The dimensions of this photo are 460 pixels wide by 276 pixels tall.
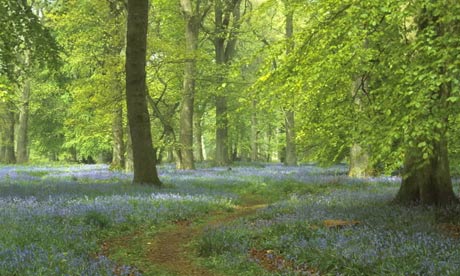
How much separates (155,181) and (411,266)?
37.3ft

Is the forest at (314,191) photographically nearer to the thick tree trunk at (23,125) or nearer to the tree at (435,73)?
the tree at (435,73)

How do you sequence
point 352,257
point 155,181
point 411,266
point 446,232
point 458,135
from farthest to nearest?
point 155,181 < point 446,232 < point 458,135 < point 352,257 < point 411,266

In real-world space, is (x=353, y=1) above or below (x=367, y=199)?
above

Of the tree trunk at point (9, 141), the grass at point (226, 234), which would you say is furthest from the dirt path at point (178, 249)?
the tree trunk at point (9, 141)

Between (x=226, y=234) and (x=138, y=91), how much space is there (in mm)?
8604

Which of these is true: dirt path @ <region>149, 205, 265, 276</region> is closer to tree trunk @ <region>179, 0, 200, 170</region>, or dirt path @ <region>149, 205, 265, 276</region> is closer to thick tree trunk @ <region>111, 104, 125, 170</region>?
tree trunk @ <region>179, 0, 200, 170</region>

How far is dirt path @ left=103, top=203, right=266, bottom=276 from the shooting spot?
23.5ft

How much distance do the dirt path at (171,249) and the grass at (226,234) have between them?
4.6 inches

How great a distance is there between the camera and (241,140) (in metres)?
53.4

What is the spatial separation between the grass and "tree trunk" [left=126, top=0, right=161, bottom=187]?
186 centimetres

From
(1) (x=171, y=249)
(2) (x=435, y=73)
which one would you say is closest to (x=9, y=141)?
(1) (x=171, y=249)

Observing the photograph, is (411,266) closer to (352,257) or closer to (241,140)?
(352,257)

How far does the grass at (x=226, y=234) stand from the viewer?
6133mm

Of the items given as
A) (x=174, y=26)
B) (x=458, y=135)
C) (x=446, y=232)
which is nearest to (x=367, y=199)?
(x=446, y=232)
